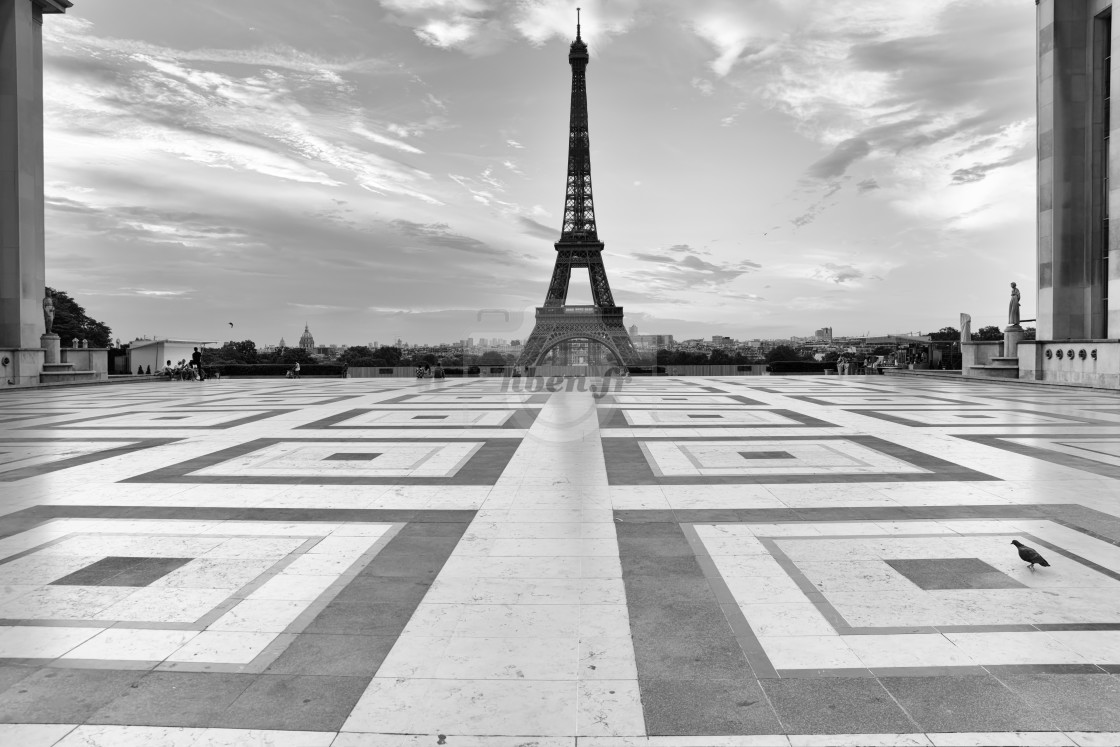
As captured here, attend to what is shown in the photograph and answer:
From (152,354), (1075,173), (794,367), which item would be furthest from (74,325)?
(1075,173)

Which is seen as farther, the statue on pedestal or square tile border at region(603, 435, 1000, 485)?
the statue on pedestal

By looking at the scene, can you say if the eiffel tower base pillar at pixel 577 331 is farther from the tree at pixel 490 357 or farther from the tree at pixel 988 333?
the tree at pixel 988 333

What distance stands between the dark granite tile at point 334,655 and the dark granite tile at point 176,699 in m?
0.24

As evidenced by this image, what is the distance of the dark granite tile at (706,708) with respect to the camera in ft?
9.75

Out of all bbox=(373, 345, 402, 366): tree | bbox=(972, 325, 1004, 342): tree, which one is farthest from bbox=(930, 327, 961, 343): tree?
bbox=(373, 345, 402, 366): tree

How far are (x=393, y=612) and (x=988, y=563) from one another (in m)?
4.66

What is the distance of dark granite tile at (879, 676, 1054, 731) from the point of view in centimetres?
298

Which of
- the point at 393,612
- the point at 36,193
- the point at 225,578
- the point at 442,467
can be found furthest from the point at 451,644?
the point at 36,193

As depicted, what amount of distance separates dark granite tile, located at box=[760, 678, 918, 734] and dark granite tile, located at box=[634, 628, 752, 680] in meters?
0.22

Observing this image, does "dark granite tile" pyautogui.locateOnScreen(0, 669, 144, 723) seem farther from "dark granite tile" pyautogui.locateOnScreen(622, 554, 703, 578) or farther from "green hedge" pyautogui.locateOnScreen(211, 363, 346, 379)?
"green hedge" pyautogui.locateOnScreen(211, 363, 346, 379)

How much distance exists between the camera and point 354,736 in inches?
116

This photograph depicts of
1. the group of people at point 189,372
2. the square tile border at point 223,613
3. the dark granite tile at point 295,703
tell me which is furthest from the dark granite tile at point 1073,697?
the group of people at point 189,372

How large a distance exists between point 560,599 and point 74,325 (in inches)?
2406

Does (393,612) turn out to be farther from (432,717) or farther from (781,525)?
(781,525)
